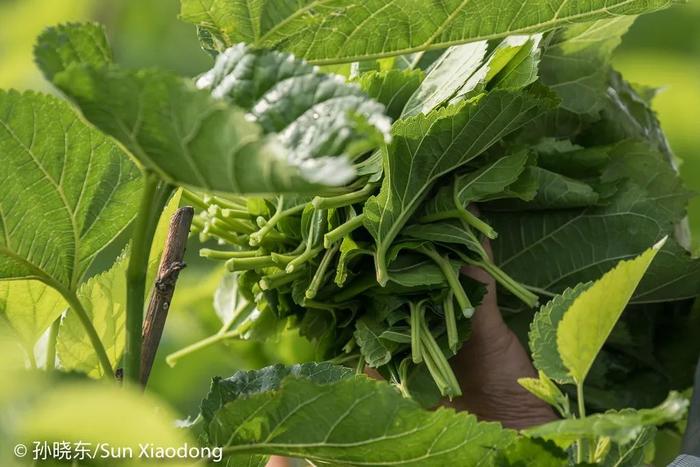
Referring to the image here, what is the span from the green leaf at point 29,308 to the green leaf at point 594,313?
22cm

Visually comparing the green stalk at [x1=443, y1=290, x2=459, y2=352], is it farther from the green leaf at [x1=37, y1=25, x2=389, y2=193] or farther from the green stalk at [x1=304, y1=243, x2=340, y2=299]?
the green leaf at [x1=37, y1=25, x2=389, y2=193]

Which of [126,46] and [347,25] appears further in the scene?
[126,46]

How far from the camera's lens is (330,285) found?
1.61ft

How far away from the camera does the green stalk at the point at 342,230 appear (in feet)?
1.47

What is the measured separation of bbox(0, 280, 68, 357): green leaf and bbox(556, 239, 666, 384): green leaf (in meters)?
0.22

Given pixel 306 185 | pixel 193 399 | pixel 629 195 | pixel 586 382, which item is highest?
pixel 306 185

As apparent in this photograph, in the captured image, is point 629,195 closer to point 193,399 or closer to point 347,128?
point 347,128

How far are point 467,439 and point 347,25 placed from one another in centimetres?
17

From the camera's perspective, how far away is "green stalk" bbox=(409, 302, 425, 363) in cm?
45

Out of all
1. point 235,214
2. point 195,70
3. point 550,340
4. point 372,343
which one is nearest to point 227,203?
point 235,214

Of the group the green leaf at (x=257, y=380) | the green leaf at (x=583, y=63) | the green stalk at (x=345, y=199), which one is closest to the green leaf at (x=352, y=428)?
the green leaf at (x=257, y=380)

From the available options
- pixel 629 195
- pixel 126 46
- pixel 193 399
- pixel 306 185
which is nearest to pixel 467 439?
pixel 306 185

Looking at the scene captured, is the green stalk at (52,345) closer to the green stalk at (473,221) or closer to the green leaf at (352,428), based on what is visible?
the green leaf at (352,428)

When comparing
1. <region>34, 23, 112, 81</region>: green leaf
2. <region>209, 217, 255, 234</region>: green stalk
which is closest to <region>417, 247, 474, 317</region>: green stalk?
<region>209, 217, 255, 234</region>: green stalk
